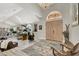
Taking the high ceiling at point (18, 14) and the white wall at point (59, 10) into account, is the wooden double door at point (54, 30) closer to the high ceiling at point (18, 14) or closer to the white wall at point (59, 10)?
the white wall at point (59, 10)

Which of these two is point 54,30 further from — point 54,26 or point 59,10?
point 59,10

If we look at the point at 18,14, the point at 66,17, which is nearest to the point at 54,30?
the point at 66,17

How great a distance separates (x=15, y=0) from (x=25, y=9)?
0.17 m

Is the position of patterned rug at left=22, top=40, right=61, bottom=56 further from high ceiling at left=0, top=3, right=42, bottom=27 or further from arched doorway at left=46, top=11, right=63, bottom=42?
high ceiling at left=0, top=3, right=42, bottom=27

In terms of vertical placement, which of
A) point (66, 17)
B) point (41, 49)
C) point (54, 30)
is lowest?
point (41, 49)

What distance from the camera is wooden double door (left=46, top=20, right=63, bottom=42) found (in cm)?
151

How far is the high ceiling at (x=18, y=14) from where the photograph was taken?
1.50 metres

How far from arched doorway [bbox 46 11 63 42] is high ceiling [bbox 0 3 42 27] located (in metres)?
0.15

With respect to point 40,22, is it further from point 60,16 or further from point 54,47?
point 54,47

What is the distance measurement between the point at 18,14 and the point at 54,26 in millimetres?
477

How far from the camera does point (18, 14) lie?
1514mm

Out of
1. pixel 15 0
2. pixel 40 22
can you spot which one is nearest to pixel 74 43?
pixel 40 22

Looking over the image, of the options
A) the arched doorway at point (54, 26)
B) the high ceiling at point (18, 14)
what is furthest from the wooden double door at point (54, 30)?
the high ceiling at point (18, 14)

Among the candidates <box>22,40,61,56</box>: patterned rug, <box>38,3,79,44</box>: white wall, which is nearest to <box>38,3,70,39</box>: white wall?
<box>38,3,79,44</box>: white wall
